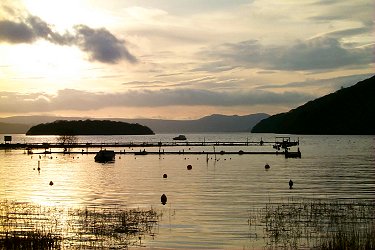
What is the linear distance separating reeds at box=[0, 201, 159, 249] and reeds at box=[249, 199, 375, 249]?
8545 mm

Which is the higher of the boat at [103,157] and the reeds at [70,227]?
the boat at [103,157]

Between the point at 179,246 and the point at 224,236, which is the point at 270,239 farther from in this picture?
the point at 179,246

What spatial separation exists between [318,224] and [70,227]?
17.7m

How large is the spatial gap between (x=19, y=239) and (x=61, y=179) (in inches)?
2237

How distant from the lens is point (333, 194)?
185ft

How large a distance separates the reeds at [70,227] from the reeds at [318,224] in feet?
28.0

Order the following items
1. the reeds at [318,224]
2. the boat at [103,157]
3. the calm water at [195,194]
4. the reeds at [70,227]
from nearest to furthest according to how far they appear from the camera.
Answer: the reeds at [318,224] → the reeds at [70,227] → the calm water at [195,194] → the boat at [103,157]

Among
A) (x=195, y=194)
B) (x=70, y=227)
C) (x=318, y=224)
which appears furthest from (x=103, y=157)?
(x=318, y=224)

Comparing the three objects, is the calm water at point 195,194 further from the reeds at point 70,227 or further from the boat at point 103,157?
the boat at point 103,157

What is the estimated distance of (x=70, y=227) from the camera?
34312mm

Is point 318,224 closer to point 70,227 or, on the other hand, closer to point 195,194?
point 70,227

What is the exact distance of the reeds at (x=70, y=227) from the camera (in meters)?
27.5

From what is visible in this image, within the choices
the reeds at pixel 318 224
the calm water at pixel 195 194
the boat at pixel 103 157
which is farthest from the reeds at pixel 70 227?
the boat at pixel 103 157

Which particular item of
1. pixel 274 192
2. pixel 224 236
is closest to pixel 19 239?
pixel 224 236
